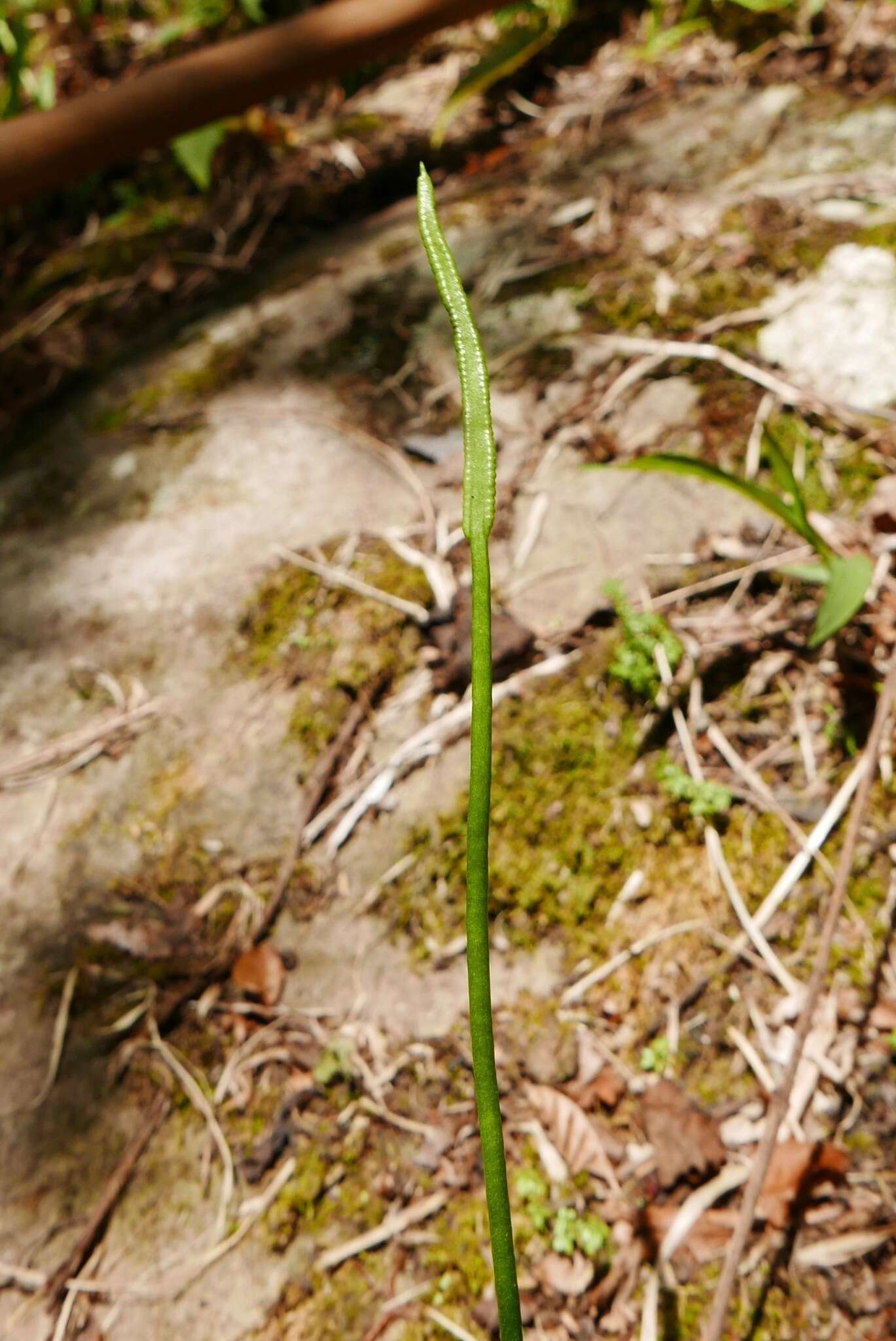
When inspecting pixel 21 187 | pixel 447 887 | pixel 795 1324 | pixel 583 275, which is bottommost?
pixel 795 1324

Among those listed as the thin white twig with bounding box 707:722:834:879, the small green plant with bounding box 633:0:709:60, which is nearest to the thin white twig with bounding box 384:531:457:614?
the thin white twig with bounding box 707:722:834:879

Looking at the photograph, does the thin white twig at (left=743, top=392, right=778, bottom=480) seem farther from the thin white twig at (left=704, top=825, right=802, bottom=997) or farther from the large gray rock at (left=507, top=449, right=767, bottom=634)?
the thin white twig at (left=704, top=825, right=802, bottom=997)

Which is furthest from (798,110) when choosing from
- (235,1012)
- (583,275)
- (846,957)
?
(235,1012)

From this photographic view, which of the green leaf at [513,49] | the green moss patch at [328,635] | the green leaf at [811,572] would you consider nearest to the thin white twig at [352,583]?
the green moss patch at [328,635]

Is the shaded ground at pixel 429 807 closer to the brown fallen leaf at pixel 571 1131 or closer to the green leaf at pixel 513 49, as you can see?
the brown fallen leaf at pixel 571 1131

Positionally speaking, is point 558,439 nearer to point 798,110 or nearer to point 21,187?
point 798,110

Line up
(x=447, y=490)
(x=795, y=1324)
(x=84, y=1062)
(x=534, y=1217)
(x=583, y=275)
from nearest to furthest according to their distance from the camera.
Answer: (x=795, y=1324) < (x=534, y=1217) < (x=84, y=1062) < (x=447, y=490) < (x=583, y=275)
